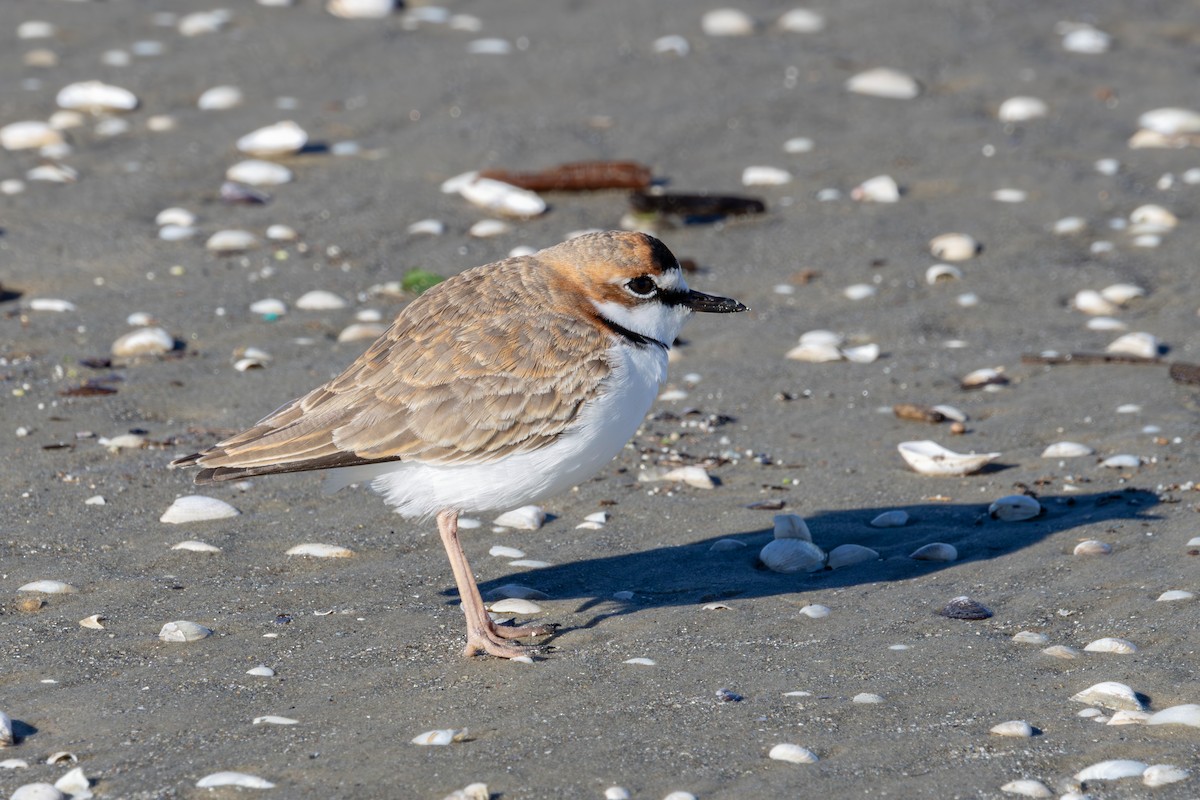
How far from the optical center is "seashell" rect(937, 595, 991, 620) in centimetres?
530

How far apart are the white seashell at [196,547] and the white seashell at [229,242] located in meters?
3.53

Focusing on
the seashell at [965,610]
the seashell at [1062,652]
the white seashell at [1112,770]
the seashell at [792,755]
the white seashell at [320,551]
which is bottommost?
the white seashell at [320,551]

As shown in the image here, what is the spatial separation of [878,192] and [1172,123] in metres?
2.56

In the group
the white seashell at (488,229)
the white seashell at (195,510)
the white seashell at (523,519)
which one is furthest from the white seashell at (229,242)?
the white seashell at (523,519)

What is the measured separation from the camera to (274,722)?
448 cm

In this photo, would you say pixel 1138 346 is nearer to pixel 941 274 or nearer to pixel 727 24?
pixel 941 274

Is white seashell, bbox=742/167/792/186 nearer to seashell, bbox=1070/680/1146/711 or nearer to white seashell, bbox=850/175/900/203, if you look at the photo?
white seashell, bbox=850/175/900/203

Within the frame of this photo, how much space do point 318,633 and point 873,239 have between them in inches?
215

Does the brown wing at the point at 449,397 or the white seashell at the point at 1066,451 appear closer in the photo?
the brown wing at the point at 449,397

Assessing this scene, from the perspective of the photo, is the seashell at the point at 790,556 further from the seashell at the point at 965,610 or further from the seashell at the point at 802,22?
the seashell at the point at 802,22

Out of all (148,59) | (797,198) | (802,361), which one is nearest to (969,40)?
(797,198)

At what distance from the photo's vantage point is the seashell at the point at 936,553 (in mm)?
5902

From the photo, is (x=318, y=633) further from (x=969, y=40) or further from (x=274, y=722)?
(x=969, y=40)

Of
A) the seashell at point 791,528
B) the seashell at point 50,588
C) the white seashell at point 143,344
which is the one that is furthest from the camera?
the white seashell at point 143,344
